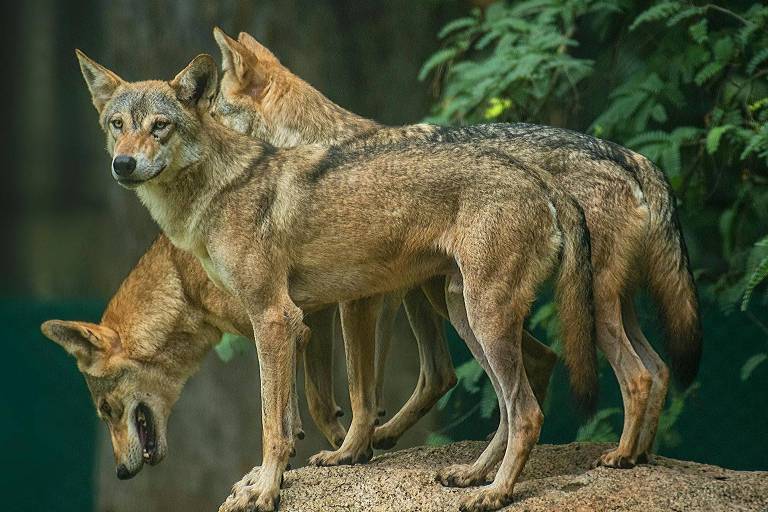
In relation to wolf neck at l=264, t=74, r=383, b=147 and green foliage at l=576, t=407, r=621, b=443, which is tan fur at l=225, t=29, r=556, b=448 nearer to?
wolf neck at l=264, t=74, r=383, b=147

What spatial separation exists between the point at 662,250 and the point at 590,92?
3081mm

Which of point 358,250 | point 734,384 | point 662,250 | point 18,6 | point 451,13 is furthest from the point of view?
point 18,6

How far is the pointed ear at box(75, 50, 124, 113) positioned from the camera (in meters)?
6.26

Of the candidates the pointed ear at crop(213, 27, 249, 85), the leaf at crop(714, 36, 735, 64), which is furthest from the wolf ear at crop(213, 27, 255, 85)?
the leaf at crop(714, 36, 735, 64)

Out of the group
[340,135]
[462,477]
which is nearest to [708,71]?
[340,135]

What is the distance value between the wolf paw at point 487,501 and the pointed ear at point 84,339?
269cm

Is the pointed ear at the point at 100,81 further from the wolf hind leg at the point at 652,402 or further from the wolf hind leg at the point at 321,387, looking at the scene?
the wolf hind leg at the point at 652,402

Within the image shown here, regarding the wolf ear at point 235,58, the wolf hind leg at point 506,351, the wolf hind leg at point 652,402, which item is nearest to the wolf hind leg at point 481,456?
the wolf hind leg at point 506,351

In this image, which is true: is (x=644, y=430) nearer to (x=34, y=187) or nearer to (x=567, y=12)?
(x=567, y=12)

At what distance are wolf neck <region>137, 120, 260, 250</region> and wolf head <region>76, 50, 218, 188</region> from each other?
0.06 metres

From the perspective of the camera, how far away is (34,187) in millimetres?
15680

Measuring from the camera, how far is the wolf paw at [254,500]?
19.0 ft

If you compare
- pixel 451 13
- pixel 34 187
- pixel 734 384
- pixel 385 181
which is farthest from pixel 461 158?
pixel 34 187

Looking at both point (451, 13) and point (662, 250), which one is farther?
point (451, 13)
